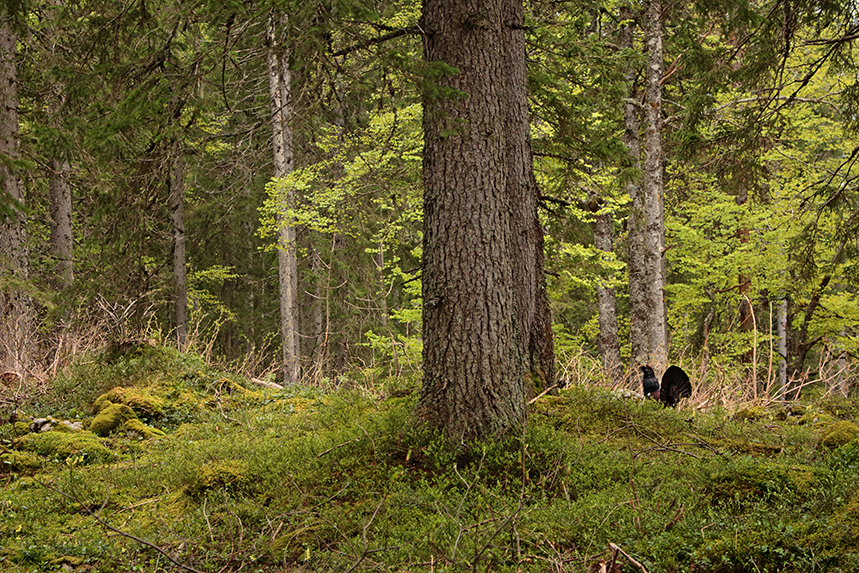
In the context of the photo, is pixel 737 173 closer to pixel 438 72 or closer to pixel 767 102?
pixel 767 102

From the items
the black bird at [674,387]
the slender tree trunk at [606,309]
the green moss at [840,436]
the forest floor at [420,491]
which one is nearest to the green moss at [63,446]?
the forest floor at [420,491]

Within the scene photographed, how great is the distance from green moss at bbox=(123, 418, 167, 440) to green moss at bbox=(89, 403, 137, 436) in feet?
0.39

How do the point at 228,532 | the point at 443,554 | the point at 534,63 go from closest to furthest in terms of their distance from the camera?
the point at 443,554 → the point at 228,532 → the point at 534,63

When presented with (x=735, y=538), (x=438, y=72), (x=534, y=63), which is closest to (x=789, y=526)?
(x=735, y=538)

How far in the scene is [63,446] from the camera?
6.22m

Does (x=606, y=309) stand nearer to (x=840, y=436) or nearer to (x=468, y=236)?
(x=840, y=436)

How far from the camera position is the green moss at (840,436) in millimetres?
5016

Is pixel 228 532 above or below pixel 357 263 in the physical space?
below

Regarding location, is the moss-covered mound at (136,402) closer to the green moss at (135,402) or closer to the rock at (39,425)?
the green moss at (135,402)

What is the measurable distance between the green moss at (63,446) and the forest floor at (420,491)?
0.06 ft

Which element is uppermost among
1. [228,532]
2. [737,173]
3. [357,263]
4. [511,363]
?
[737,173]

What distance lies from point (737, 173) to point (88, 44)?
27.7 feet

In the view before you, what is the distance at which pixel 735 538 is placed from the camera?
3.20 m

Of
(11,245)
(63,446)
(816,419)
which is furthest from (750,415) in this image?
(11,245)
